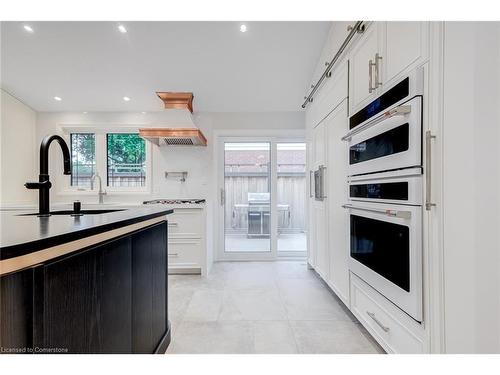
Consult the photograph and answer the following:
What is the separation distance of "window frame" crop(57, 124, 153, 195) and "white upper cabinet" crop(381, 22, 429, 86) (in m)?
3.32

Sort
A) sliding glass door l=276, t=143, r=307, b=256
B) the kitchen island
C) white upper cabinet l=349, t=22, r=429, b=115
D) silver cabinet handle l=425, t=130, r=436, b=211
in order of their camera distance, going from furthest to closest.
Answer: sliding glass door l=276, t=143, r=307, b=256 < white upper cabinet l=349, t=22, r=429, b=115 < silver cabinet handle l=425, t=130, r=436, b=211 < the kitchen island

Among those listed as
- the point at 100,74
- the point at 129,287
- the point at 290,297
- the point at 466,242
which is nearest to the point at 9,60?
the point at 100,74

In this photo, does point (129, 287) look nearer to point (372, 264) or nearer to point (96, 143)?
point (372, 264)

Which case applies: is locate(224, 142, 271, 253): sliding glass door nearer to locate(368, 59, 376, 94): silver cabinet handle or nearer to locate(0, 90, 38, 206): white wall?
locate(368, 59, 376, 94): silver cabinet handle

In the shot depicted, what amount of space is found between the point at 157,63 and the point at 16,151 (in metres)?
2.37

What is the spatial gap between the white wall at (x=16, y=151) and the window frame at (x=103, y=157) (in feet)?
1.21

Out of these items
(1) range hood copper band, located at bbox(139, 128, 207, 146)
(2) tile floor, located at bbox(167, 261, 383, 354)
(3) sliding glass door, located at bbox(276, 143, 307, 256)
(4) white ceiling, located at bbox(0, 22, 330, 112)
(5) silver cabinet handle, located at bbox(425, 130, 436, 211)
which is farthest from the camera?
(3) sliding glass door, located at bbox(276, 143, 307, 256)

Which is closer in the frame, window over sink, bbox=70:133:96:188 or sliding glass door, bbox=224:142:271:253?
window over sink, bbox=70:133:96:188

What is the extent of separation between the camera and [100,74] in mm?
3135

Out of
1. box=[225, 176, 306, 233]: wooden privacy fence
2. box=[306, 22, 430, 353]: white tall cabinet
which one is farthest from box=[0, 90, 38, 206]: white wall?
box=[306, 22, 430, 353]: white tall cabinet

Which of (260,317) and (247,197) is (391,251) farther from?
(247,197)

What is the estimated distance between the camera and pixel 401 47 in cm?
139

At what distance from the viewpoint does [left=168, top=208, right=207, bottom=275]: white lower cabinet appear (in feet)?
11.1

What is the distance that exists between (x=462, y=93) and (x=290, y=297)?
7.34ft
